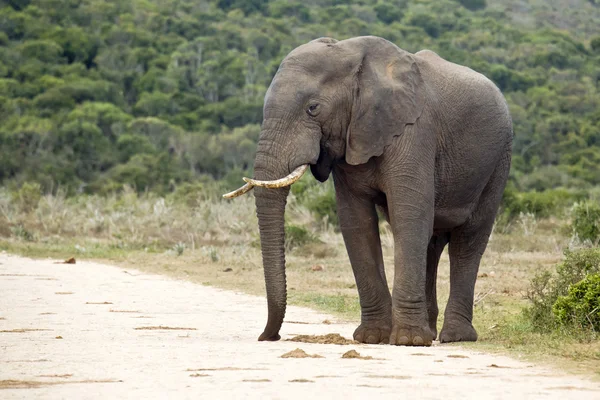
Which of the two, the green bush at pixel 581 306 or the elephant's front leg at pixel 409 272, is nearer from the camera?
the green bush at pixel 581 306

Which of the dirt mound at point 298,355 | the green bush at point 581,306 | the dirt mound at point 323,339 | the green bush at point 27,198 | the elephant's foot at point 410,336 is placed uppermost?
the green bush at point 581,306

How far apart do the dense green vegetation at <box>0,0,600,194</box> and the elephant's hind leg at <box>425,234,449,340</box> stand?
29.7m

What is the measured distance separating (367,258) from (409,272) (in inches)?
24.6

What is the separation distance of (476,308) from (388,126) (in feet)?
12.6

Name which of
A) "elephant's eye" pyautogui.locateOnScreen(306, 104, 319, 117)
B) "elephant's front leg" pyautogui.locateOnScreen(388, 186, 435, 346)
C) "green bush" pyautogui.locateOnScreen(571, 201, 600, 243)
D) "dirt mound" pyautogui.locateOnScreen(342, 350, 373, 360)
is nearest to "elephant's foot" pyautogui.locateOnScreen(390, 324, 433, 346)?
"elephant's front leg" pyautogui.locateOnScreen(388, 186, 435, 346)

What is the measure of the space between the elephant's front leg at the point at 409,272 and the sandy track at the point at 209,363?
10.5 inches

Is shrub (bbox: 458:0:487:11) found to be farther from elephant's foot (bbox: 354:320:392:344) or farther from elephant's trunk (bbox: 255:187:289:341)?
elephant's trunk (bbox: 255:187:289:341)

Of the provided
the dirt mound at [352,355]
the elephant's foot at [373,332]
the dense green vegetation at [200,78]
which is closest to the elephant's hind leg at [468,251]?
the elephant's foot at [373,332]

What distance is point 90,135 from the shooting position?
5106 cm

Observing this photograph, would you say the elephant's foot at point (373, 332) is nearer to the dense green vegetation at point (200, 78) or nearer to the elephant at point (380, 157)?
the elephant at point (380, 157)

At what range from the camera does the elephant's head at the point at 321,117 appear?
28.7 ft

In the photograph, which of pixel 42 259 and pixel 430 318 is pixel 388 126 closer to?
pixel 430 318

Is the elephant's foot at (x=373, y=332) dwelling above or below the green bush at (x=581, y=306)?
below

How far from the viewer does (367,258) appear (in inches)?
369
